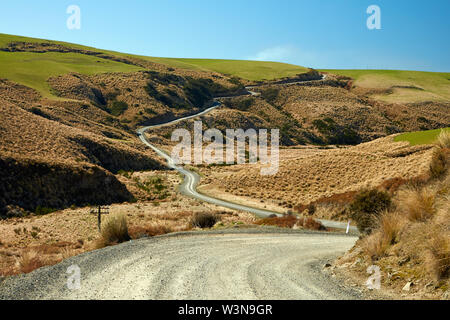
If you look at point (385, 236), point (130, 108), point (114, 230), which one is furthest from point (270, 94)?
point (385, 236)

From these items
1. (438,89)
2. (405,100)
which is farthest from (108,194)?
(438,89)

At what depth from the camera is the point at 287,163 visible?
194ft

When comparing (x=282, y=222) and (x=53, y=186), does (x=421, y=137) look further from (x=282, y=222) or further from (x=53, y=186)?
(x=53, y=186)

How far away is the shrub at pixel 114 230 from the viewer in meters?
15.2

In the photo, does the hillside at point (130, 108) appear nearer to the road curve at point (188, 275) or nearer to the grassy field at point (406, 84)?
the grassy field at point (406, 84)

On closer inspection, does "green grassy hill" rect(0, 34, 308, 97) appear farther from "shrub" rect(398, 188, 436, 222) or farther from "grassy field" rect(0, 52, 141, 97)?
"shrub" rect(398, 188, 436, 222)

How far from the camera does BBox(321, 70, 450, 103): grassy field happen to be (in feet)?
507

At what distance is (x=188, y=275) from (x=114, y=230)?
24.5 ft

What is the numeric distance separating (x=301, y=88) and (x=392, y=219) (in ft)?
491

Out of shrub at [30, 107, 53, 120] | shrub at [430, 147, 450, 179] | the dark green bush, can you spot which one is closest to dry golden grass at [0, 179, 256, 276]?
shrub at [430, 147, 450, 179]

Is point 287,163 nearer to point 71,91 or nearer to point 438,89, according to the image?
point 71,91

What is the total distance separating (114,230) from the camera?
1530 centimetres

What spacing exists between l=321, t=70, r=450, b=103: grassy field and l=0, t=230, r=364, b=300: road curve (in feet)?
513

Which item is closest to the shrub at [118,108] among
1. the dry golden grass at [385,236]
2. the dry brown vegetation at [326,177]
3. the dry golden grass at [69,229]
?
the dry brown vegetation at [326,177]
